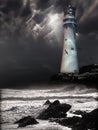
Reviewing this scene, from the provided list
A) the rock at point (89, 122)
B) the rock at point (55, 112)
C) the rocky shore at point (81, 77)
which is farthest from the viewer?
the rocky shore at point (81, 77)

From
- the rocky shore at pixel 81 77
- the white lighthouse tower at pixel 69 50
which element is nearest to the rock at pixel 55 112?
the rocky shore at pixel 81 77

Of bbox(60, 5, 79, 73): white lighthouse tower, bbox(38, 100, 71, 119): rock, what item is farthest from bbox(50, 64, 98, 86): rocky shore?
bbox(38, 100, 71, 119): rock

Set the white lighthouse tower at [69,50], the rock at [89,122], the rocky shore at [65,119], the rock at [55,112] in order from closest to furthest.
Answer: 1. the rock at [89,122]
2. the rocky shore at [65,119]
3. the rock at [55,112]
4. the white lighthouse tower at [69,50]

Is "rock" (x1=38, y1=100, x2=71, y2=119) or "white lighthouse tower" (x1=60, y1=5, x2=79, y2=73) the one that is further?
"white lighthouse tower" (x1=60, y1=5, x2=79, y2=73)

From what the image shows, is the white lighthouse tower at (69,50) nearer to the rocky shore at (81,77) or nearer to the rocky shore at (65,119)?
the rocky shore at (81,77)

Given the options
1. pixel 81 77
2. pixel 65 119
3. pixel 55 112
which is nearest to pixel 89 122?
pixel 65 119

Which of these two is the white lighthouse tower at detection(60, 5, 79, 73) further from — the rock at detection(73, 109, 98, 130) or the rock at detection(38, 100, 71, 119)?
the rock at detection(73, 109, 98, 130)

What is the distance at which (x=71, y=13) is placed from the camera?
54.5 m

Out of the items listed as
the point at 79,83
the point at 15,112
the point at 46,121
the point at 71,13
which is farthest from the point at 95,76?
the point at 46,121

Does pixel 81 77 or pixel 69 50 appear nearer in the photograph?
pixel 81 77

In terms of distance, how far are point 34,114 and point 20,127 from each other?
175 inches

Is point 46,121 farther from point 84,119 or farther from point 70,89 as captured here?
point 70,89

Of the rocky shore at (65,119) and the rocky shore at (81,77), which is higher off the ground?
the rocky shore at (81,77)

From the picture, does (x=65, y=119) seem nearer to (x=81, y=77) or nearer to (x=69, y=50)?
(x=81, y=77)
